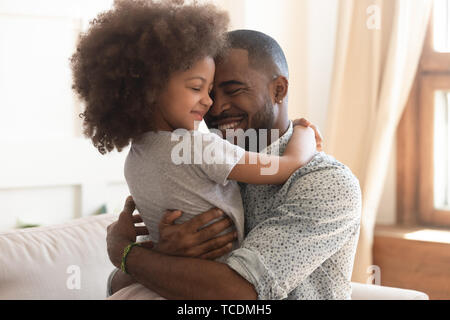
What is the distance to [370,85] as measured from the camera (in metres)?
2.79

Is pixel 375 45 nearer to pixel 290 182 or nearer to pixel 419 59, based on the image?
pixel 419 59

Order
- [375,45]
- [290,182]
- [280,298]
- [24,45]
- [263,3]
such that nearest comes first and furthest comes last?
1. [280,298]
2. [290,182]
3. [24,45]
4. [375,45]
5. [263,3]

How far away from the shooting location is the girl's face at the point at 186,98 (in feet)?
4.14

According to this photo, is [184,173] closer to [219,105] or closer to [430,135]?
[219,105]

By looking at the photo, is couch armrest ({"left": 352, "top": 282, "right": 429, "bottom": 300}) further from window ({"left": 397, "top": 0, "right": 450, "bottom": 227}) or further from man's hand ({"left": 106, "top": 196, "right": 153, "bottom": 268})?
window ({"left": 397, "top": 0, "right": 450, "bottom": 227})

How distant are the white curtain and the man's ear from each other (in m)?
1.40

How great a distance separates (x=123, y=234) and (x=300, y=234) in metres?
0.46

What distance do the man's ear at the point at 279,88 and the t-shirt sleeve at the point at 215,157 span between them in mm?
263

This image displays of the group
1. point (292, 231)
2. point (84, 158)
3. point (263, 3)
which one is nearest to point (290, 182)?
point (292, 231)

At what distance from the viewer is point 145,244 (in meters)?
1.38

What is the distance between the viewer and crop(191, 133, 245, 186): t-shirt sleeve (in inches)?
47.6

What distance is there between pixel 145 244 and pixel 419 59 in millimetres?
1896

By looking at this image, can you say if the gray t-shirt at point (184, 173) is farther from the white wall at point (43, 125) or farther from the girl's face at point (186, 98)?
the white wall at point (43, 125)

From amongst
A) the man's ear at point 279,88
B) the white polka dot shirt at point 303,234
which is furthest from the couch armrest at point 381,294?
the man's ear at point 279,88
